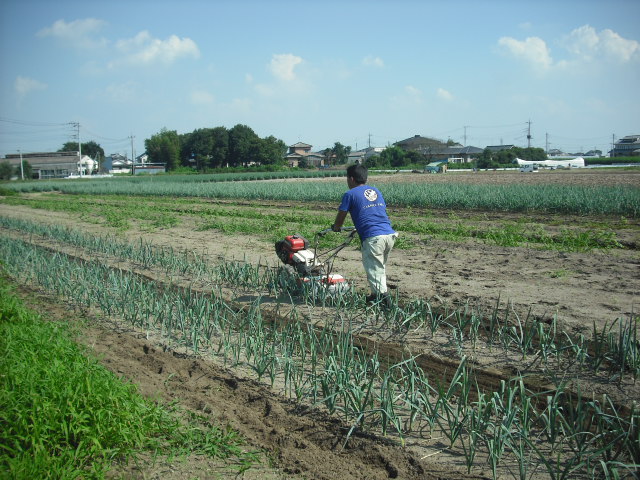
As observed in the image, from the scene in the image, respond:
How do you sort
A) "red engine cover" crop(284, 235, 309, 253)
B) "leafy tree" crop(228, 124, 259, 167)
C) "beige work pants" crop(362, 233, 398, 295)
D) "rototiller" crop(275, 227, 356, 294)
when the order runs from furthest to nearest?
"leafy tree" crop(228, 124, 259, 167) < "red engine cover" crop(284, 235, 309, 253) < "rototiller" crop(275, 227, 356, 294) < "beige work pants" crop(362, 233, 398, 295)

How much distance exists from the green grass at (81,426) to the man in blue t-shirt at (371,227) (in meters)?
2.73

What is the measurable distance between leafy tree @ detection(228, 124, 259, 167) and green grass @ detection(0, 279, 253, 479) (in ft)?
247

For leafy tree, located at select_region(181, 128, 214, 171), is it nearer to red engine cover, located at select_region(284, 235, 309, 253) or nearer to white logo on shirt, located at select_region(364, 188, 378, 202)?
red engine cover, located at select_region(284, 235, 309, 253)

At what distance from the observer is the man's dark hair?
5.82 metres

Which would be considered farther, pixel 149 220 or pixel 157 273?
pixel 149 220

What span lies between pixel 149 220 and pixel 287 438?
47.4ft

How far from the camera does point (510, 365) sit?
4.53 m

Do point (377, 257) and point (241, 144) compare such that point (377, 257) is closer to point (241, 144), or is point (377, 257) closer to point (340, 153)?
point (241, 144)

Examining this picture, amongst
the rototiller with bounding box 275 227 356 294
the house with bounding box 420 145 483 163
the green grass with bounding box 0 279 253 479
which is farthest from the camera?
the house with bounding box 420 145 483 163

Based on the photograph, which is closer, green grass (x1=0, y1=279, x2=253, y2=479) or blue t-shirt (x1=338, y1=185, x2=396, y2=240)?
green grass (x1=0, y1=279, x2=253, y2=479)

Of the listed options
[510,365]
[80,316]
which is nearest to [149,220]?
[80,316]

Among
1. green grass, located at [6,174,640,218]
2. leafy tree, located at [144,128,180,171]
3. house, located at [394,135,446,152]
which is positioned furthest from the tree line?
green grass, located at [6,174,640,218]

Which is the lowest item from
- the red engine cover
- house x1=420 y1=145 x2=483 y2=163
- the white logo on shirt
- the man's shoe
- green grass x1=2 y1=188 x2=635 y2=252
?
the man's shoe

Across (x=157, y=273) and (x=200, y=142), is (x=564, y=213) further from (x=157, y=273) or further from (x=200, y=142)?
(x=200, y=142)
